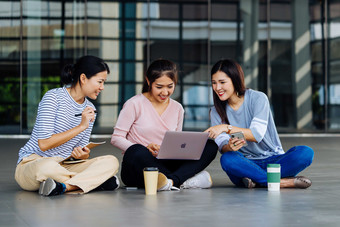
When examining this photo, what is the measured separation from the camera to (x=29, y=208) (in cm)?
397

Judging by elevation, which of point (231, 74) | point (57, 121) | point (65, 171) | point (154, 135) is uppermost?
point (231, 74)

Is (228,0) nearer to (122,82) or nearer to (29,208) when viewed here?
(122,82)

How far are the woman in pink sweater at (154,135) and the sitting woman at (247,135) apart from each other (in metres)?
0.22

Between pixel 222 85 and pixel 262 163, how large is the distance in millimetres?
744

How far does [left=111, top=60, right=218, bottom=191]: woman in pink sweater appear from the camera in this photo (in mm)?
4902

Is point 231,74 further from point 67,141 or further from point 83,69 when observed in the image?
point 67,141

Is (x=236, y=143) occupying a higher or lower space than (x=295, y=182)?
higher

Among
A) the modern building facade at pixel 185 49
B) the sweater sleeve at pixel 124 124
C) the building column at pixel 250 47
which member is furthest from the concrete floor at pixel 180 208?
the building column at pixel 250 47

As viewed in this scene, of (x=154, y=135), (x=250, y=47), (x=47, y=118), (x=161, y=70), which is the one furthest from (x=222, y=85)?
(x=250, y=47)

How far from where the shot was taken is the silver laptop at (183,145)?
4.71 metres

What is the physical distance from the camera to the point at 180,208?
3.99 meters

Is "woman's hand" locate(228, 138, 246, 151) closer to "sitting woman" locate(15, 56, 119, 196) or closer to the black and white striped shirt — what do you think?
"sitting woman" locate(15, 56, 119, 196)

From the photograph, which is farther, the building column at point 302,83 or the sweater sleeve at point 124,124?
the building column at point 302,83

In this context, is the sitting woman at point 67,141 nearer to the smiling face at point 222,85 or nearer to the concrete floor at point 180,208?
the concrete floor at point 180,208
